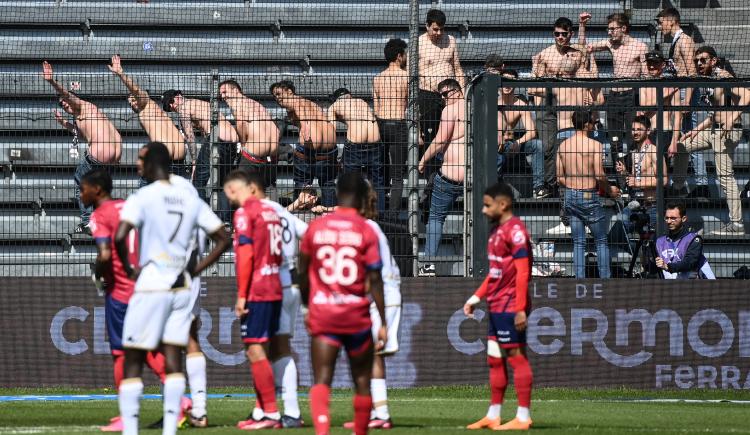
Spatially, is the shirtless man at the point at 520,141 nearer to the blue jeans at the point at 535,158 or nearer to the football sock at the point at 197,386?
the blue jeans at the point at 535,158

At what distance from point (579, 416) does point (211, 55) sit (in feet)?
33.7

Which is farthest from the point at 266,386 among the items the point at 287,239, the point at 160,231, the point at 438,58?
the point at 438,58

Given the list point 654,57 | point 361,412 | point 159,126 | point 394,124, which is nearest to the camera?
point 361,412

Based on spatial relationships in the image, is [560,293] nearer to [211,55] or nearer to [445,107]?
[445,107]

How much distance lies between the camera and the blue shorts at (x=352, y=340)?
838cm

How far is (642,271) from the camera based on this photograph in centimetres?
1558

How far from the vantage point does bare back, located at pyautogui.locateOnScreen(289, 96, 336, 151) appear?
1500 centimetres

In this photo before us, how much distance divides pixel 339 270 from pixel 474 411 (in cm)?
460

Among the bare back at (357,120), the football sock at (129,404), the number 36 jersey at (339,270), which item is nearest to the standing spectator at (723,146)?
the bare back at (357,120)

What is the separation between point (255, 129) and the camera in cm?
1518

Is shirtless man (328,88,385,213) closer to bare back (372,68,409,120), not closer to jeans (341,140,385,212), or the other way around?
jeans (341,140,385,212)

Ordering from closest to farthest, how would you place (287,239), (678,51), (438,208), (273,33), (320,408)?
(320,408) → (287,239) → (438,208) → (678,51) → (273,33)

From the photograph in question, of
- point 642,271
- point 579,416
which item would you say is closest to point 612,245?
point 642,271

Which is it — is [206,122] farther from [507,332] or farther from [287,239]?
[507,332]
